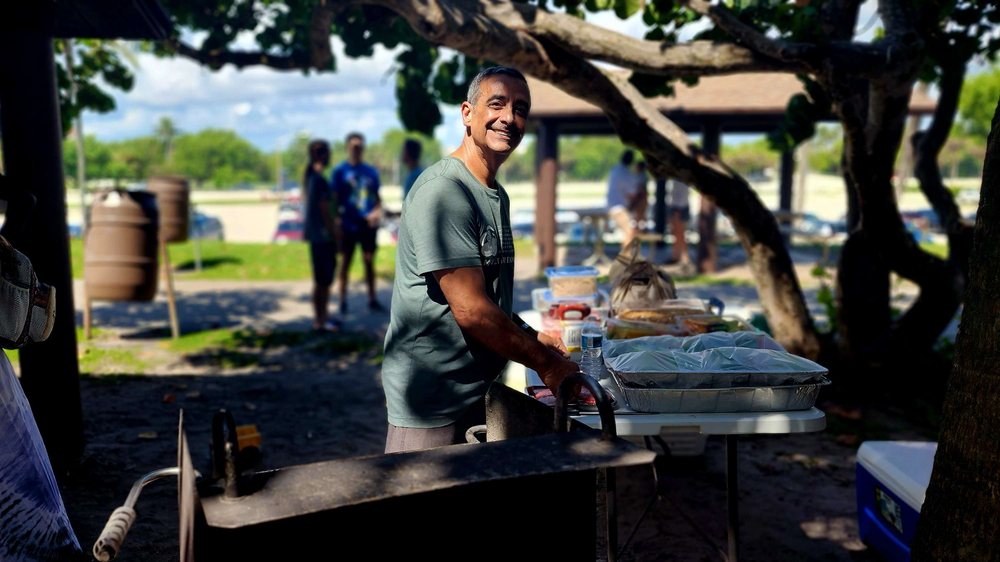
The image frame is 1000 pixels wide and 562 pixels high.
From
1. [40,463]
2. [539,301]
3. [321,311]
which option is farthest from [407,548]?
[321,311]

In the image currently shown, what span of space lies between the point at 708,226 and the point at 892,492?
1114cm

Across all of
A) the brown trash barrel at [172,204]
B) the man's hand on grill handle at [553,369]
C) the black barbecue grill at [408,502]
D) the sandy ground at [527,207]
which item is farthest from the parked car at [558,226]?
the black barbecue grill at [408,502]

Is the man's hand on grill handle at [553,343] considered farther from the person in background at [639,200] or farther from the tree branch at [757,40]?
the person in background at [639,200]

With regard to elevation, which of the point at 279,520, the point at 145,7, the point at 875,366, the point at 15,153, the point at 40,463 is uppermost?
the point at 145,7

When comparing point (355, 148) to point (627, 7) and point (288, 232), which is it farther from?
point (288, 232)

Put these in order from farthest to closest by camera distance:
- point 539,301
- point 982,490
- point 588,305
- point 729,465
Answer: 1. point 539,301
2. point 588,305
3. point 729,465
4. point 982,490

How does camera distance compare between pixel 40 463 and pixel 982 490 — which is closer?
pixel 982 490

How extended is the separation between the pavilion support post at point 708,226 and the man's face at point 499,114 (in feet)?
39.2

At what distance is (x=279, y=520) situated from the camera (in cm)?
158

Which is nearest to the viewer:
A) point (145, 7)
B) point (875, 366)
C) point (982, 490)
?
point (982, 490)

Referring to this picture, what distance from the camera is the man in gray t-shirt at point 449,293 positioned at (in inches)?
94.7

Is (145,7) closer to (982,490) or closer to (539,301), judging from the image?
(539,301)

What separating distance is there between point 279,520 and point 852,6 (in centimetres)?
581

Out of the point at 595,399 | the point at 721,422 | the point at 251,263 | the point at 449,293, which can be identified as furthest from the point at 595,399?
the point at 251,263
